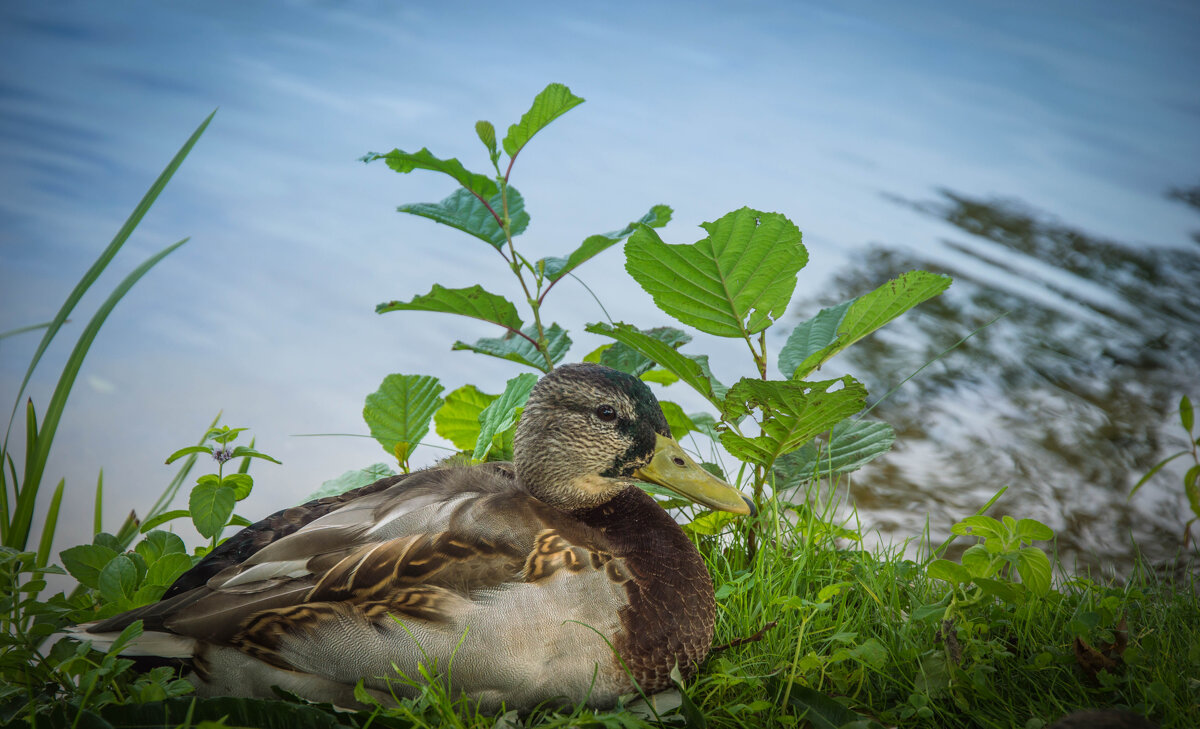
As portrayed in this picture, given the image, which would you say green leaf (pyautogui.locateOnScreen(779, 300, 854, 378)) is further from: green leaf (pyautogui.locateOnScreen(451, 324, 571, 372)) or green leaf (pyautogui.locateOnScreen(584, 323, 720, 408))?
green leaf (pyautogui.locateOnScreen(451, 324, 571, 372))

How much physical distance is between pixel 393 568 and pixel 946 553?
2.56m

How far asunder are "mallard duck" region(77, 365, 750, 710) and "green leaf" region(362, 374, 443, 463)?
819 mm

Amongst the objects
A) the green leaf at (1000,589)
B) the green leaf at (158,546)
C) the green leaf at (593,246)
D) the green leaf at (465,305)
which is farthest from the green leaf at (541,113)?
the green leaf at (1000,589)

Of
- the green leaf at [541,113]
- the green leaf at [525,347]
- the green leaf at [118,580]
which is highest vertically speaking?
the green leaf at [541,113]

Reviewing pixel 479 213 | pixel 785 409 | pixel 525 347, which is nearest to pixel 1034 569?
pixel 785 409

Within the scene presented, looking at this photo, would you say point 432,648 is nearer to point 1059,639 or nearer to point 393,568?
point 393,568

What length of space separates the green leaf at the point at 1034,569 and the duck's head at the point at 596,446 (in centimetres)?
62

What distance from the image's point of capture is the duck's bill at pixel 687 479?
1.95m

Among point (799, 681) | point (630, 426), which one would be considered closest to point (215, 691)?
point (630, 426)

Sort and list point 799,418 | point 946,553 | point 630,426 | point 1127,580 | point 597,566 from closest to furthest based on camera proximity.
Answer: point 597,566 < point 630,426 < point 799,418 < point 1127,580 < point 946,553

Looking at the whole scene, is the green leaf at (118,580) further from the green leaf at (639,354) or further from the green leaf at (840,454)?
the green leaf at (840,454)

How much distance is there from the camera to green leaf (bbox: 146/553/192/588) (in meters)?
2.11

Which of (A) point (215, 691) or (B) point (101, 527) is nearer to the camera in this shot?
(A) point (215, 691)

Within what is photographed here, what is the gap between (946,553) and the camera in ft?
11.3
